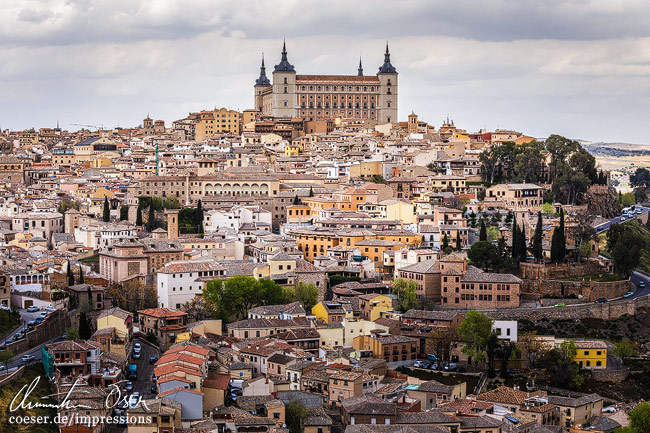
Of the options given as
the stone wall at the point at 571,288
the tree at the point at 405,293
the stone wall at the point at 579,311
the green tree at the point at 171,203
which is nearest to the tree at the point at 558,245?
the stone wall at the point at 571,288

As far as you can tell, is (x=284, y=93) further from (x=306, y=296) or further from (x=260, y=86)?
(x=306, y=296)

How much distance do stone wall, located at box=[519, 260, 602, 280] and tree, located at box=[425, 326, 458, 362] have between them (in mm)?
7996

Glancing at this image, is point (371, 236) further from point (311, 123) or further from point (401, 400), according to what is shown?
point (311, 123)

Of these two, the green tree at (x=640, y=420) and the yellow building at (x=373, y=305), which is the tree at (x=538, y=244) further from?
the green tree at (x=640, y=420)

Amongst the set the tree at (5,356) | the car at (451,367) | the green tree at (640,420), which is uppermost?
the tree at (5,356)

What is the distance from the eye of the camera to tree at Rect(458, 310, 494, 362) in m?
39.3

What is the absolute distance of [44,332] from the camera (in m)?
38.2

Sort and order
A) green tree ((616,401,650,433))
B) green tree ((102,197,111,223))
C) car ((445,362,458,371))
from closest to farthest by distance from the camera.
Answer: green tree ((616,401,650,433)) → car ((445,362,458,371)) → green tree ((102,197,111,223))

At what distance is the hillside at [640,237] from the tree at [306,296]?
14.9 metres

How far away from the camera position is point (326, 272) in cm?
4647

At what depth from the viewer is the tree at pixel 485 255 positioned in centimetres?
4691

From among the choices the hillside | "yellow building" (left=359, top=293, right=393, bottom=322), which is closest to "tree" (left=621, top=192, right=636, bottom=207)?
the hillside

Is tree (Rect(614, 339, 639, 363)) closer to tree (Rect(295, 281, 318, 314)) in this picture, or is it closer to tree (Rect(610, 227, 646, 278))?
tree (Rect(610, 227, 646, 278))

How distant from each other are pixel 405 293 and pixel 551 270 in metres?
7.25
